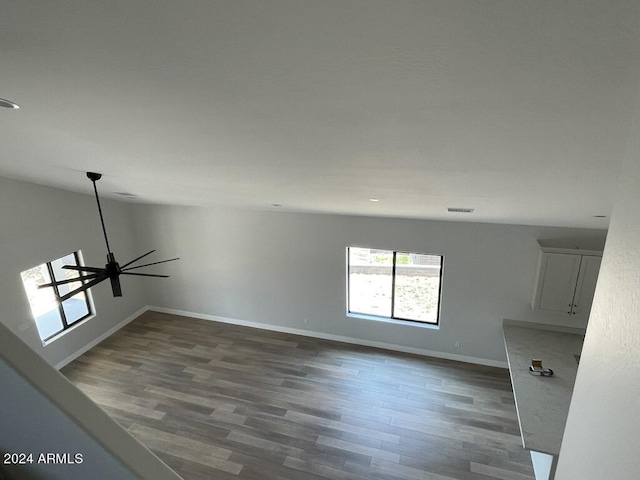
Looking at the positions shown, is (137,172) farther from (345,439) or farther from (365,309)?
(365,309)

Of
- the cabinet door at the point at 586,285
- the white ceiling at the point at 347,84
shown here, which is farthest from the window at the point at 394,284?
the white ceiling at the point at 347,84

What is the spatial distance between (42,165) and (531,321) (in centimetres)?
675

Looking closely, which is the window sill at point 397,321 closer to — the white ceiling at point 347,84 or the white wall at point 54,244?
the white ceiling at point 347,84

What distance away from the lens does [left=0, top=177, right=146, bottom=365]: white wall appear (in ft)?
16.1

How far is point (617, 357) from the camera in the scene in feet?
3.04

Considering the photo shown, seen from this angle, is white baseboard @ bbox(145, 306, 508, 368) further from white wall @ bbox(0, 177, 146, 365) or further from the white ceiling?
the white ceiling

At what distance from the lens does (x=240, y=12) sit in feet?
2.80

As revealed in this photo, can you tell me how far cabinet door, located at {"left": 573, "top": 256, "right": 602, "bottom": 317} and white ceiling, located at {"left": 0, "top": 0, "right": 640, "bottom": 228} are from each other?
2.75 m

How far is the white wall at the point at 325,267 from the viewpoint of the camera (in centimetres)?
517

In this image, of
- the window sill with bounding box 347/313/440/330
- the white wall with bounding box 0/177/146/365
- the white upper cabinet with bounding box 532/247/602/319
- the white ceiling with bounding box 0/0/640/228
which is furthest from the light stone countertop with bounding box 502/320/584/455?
the white wall with bounding box 0/177/146/365

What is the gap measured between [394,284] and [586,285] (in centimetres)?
272

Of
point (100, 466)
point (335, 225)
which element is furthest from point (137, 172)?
point (335, 225)

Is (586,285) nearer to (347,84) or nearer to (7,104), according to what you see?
(347,84)

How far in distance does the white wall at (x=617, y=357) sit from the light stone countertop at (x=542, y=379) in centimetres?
267
